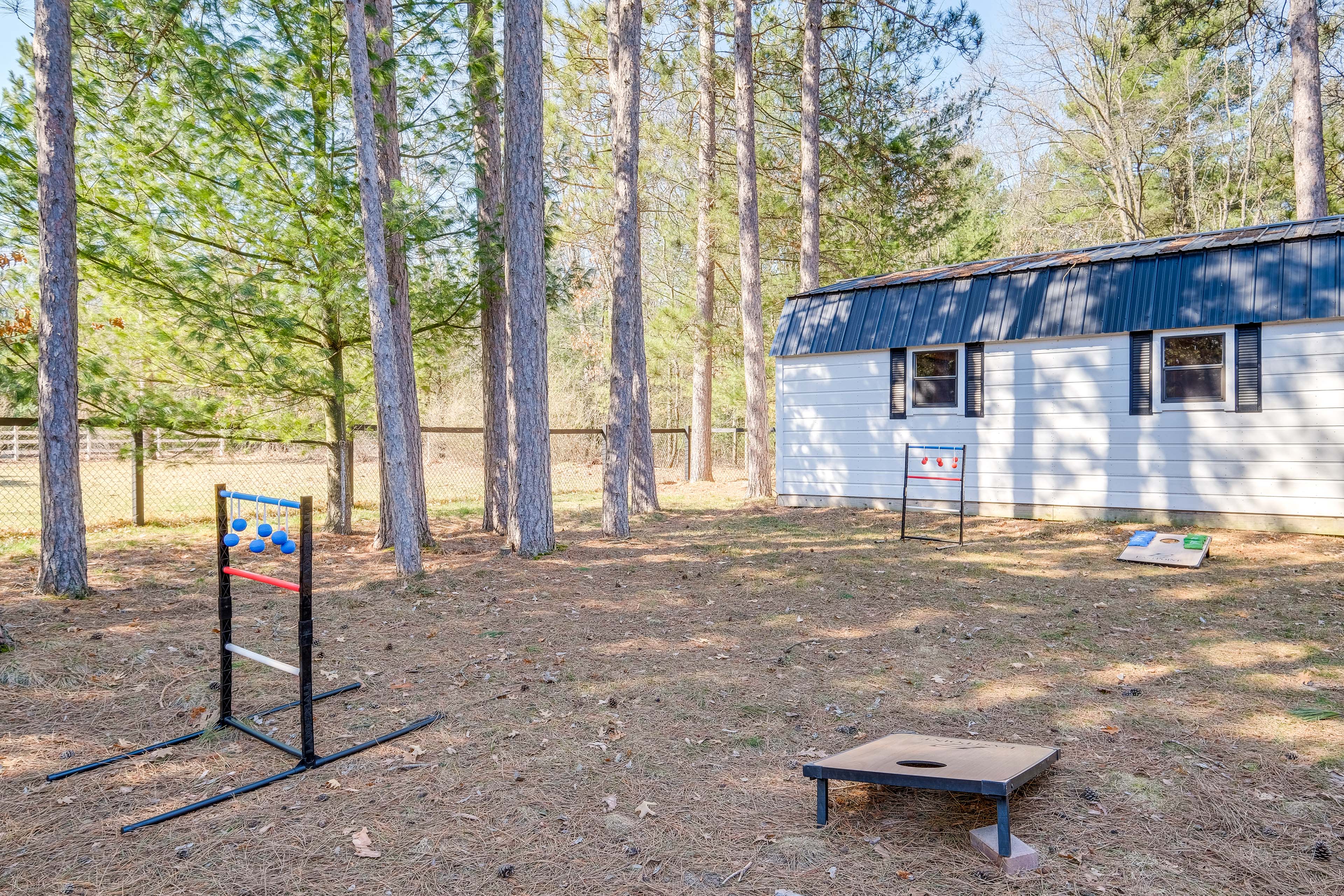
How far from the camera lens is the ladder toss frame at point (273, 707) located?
10.9 feet

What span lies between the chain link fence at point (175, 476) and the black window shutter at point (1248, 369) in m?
8.86

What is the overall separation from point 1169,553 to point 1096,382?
3070 millimetres

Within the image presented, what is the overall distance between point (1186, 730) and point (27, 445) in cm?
1229

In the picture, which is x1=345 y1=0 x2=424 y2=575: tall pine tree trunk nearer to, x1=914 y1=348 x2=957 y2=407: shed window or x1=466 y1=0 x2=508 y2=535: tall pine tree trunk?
x1=466 y1=0 x2=508 y2=535: tall pine tree trunk

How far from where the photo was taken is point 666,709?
13.9ft

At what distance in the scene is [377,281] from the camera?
664 cm

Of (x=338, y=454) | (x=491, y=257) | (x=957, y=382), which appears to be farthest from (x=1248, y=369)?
(x=338, y=454)

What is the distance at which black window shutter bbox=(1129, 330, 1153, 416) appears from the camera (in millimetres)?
9594

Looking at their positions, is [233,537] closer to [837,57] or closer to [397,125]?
[397,125]

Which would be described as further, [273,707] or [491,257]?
[491,257]

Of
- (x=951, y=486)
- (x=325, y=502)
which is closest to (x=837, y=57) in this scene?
(x=951, y=486)

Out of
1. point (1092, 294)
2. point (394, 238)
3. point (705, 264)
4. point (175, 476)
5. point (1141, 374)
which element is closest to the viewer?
point (394, 238)

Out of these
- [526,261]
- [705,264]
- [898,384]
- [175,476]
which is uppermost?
[705,264]

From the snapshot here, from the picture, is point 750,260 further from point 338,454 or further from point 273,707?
point 273,707
